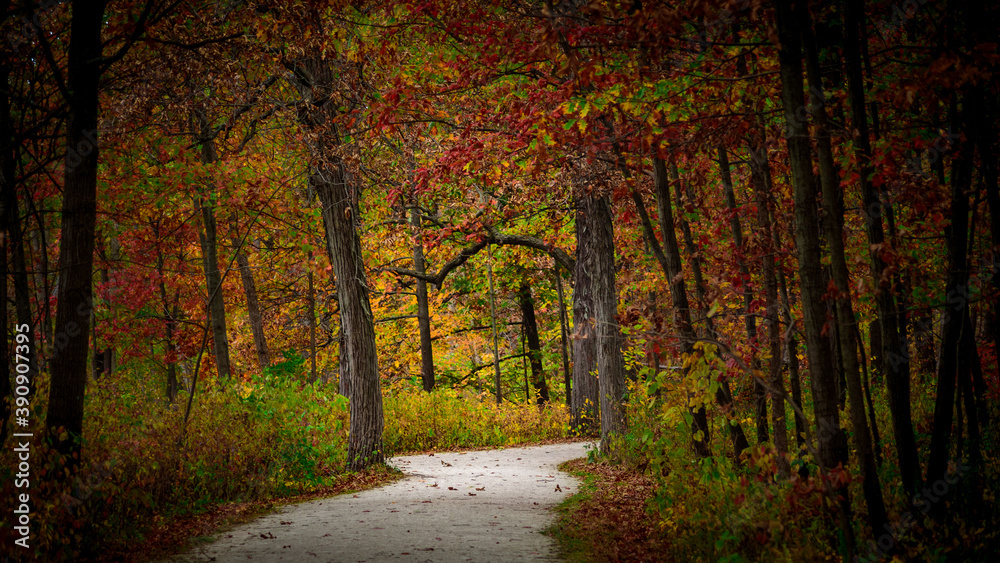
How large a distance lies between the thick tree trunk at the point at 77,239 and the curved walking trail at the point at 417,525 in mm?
1712

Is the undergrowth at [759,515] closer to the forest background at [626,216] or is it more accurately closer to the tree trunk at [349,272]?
the forest background at [626,216]

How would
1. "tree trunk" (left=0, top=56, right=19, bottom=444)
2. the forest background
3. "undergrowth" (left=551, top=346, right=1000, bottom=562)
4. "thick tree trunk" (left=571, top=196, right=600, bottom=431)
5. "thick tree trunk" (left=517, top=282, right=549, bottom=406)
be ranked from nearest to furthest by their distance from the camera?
"undergrowth" (left=551, top=346, right=1000, bottom=562) → the forest background → "tree trunk" (left=0, top=56, right=19, bottom=444) → "thick tree trunk" (left=571, top=196, right=600, bottom=431) → "thick tree trunk" (left=517, top=282, right=549, bottom=406)

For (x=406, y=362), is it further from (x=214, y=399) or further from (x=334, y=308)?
(x=214, y=399)

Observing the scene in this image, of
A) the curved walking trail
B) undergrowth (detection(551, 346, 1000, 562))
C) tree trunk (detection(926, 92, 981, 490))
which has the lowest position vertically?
the curved walking trail

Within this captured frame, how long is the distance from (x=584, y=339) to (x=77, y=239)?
10691mm

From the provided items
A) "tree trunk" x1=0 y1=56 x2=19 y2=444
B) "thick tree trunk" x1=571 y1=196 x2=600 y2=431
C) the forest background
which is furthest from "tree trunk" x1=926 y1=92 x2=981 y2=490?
"thick tree trunk" x1=571 y1=196 x2=600 y2=431

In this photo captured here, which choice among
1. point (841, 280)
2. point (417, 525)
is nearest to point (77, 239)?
point (417, 525)

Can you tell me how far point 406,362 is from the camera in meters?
27.1

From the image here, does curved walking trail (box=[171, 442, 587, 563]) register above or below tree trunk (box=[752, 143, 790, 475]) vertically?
below

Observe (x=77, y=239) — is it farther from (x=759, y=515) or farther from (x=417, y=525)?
(x=759, y=515)

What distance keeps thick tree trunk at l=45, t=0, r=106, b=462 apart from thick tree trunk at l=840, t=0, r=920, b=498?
625 centimetres

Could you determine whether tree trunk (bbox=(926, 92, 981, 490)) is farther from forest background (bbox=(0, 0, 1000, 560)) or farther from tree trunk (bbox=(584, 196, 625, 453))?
tree trunk (bbox=(584, 196, 625, 453))

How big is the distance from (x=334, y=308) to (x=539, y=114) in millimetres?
16483

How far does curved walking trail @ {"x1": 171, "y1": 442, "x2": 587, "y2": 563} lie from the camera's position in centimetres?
568
